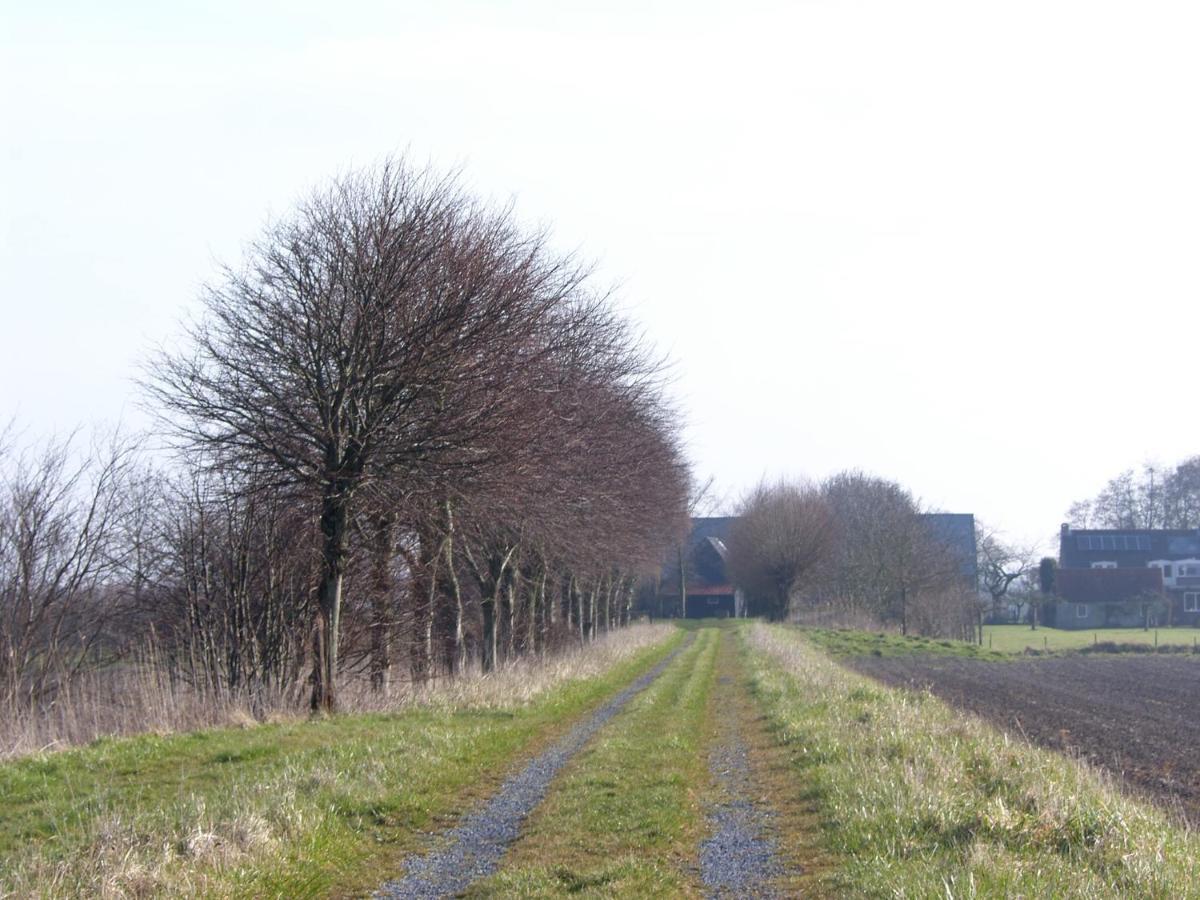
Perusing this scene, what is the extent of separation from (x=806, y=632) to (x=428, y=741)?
46273 millimetres

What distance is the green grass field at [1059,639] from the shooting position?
196 ft

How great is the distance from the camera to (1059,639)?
6956 cm

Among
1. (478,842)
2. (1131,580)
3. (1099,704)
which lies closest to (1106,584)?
(1131,580)

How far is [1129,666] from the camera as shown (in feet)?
147

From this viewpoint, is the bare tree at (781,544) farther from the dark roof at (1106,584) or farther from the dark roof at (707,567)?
the dark roof at (1106,584)

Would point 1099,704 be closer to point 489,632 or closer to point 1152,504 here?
point 489,632

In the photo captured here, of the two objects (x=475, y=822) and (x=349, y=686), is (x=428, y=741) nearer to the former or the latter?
(x=475, y=822)

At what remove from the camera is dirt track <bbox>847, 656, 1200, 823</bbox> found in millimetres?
16203

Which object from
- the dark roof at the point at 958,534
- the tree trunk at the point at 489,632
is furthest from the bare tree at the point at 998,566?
the tree trunk at the point at 489,632

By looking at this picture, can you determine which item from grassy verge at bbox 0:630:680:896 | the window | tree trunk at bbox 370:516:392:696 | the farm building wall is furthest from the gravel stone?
the window

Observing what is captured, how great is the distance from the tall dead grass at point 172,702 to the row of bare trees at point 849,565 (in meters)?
50.5

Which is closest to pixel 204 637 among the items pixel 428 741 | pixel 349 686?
pixel 349 686

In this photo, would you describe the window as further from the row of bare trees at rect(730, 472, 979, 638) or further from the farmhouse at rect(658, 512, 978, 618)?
the row of bare trees at rect(730, 472, 979, 638)

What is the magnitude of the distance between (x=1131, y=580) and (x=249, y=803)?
9459cm
